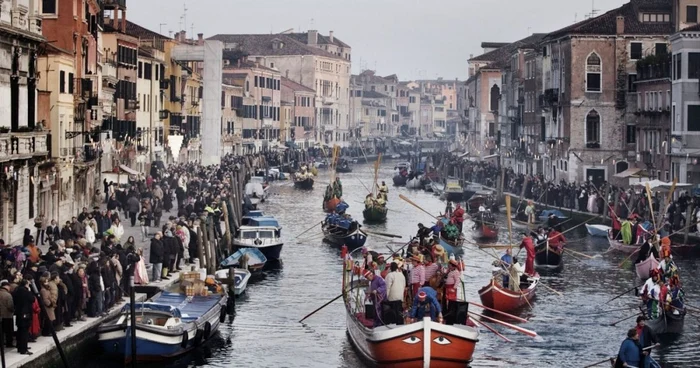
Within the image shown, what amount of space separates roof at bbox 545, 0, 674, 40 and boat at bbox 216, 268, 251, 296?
33810 millimetres

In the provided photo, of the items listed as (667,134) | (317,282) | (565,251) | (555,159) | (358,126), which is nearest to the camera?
(317,282)

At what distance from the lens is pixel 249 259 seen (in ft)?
141

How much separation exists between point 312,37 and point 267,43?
484 inches

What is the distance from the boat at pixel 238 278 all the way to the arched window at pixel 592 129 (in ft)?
111

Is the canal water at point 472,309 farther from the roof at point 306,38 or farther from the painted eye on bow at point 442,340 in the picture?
the roof at point 306,38

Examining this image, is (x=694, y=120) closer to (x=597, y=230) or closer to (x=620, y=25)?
(x=597, y=230)

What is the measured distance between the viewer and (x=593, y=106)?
231 ft

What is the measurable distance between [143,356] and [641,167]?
42.6 meters

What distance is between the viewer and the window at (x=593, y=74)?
6994cm

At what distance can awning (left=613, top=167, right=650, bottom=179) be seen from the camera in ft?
208

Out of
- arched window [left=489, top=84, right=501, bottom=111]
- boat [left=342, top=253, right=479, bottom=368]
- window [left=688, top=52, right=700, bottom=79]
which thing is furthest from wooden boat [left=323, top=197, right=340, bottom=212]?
arched window [left=489, top=84, right=501, bottom=111]

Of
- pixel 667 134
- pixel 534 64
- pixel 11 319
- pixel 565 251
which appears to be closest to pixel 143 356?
pixel 11 319

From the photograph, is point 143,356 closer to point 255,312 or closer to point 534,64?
point 255,312

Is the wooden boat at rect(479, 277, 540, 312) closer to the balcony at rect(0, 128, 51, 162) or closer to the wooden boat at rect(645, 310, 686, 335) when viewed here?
the wooden boat at rect(645, 310, 686, 335)
